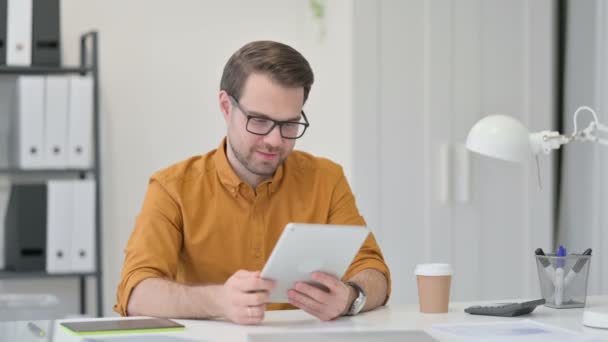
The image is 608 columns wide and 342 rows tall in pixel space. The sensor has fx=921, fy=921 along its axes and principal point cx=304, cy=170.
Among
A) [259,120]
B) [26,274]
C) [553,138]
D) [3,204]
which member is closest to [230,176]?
[259,120]

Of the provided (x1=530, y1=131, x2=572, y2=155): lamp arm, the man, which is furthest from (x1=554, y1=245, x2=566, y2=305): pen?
the man

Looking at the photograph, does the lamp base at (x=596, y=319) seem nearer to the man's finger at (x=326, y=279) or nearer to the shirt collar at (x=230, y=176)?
the man's finger at (x=326, y=279)

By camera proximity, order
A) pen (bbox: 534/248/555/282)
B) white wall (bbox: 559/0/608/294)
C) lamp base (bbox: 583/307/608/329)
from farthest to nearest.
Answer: white wall (bbox: 559/0/608/294) → pen (bbox: 534/248/555/282) → lamp base (bbox: 583/307/608/329)

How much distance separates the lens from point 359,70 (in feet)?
11.1

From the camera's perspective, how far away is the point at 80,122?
3.45 metres

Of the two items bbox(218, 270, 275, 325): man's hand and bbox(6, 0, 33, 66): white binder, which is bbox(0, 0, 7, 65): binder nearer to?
bbox(6, 0, 33, 66): white binder

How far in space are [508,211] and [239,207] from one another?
160cm

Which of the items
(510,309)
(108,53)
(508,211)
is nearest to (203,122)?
(108,53)

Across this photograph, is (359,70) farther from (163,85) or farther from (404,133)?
(163,85)

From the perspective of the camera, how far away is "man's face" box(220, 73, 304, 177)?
2.16m

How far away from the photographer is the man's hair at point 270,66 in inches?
85.7

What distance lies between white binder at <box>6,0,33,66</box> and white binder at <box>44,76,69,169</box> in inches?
4.9

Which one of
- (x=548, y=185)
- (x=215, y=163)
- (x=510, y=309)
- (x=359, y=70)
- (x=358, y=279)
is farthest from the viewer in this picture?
(x=548, y=185)

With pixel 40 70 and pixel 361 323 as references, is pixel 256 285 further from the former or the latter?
pixel 40 70
